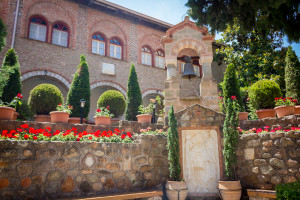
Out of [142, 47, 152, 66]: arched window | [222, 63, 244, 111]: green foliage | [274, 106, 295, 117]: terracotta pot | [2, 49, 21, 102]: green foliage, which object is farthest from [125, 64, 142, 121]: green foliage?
[274, 106, 295, 117]: terracotta pot

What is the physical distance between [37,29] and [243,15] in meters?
11.2

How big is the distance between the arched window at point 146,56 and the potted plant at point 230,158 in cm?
1030

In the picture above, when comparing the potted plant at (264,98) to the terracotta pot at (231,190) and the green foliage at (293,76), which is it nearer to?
the green foliage at (293,76)

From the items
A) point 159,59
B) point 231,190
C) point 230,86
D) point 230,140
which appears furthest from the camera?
point 159,59

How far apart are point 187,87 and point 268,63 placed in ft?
17.8

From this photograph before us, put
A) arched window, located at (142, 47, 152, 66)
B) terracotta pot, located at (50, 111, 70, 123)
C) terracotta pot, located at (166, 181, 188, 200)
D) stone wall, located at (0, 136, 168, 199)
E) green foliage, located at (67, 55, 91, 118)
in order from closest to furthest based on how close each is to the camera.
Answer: stone wall, located at (0, 136, 168, 199) < terracotta pot, located at (166, 181, 188, 200) < terracotta pot, located at (50, 111, 70, 123) < green foliage, located at (67, 55, 91, 118) < arched window, located at (142, 47, 152, 66)

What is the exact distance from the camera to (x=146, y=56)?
594 inches

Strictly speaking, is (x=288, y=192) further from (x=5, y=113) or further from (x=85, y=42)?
(x=85, y=42)

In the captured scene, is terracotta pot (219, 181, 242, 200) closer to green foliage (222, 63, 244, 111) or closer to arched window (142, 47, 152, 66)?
green foliage (222, 63, 244, 111)

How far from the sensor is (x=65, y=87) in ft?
38.8

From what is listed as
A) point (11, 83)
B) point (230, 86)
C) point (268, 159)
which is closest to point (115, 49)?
point (11, 83)

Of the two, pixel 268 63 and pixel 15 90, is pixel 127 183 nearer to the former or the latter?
pixel 15 90

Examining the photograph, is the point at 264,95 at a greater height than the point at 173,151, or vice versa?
the point at 264,95

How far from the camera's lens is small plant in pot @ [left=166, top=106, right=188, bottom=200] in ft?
15.7
